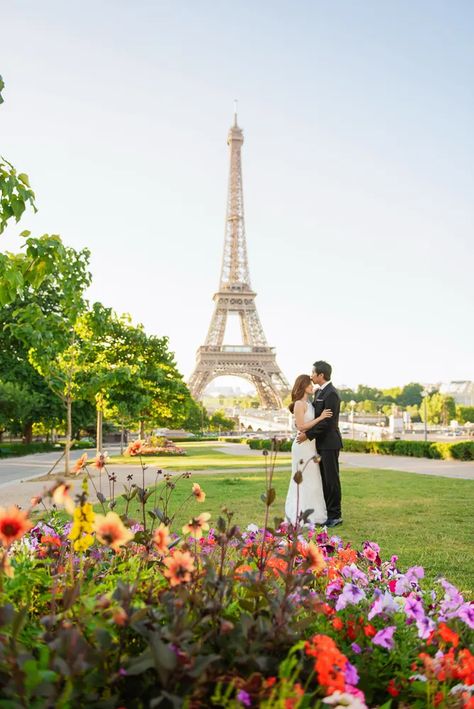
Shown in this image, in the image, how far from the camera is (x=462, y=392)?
167 metres

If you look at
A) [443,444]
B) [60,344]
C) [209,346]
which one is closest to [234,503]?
[60,344]

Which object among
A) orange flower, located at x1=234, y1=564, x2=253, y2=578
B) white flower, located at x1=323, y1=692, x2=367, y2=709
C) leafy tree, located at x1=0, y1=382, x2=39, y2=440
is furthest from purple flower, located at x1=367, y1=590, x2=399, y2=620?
leafy tree, located at x1=0, y1=382, x2=39, y2=440

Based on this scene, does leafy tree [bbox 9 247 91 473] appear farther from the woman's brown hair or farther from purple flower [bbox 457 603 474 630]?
purple flower [bbox 457 603 474 630]

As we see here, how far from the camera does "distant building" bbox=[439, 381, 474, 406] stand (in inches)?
6270

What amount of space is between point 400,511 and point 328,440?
2.53 metres

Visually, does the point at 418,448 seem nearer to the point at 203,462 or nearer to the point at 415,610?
the point at 203,462

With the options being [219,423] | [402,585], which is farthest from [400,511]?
[219,423]

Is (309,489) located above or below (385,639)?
below

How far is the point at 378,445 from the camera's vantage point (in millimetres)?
31969

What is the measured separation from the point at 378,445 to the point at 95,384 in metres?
18.3

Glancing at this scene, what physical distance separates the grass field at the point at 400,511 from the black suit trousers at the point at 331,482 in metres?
0.29

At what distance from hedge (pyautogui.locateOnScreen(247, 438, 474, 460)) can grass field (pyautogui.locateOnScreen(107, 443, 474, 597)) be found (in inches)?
309

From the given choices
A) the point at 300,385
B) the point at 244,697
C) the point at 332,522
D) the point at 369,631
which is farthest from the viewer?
the point at 332,522

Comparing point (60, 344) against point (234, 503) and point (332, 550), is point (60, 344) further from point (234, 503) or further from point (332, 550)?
point (332, 550)
